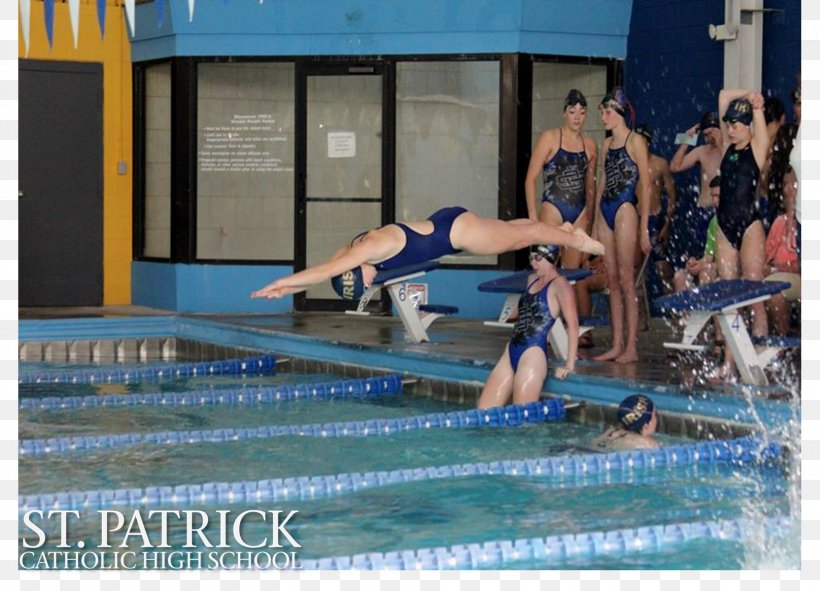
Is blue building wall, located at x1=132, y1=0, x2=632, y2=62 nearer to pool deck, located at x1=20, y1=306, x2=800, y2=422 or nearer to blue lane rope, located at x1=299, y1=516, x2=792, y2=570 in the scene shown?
pool deck, located at x1=20, y1=306, x2=800, y2=422

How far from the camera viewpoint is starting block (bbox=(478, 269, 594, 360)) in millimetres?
9117

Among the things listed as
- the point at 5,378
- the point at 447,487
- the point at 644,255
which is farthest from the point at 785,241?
the point at 5,378

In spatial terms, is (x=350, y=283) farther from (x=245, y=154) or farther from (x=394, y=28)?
(x=245, y=154)

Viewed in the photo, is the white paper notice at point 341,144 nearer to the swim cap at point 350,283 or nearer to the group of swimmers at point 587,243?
the group of swimmers at point 587,243

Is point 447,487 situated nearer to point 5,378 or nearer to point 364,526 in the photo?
point 364,526

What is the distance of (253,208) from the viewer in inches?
531

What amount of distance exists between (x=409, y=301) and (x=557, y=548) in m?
5.21

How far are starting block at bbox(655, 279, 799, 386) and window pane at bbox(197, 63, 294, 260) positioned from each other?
6.11m

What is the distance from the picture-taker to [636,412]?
7234 mm

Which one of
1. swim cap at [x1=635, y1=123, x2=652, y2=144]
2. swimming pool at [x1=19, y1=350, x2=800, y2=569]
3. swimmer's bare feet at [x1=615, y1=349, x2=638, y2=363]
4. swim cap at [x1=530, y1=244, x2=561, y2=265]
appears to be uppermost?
swim cap at [x1=635, y1=123, x2=652, y2=144]

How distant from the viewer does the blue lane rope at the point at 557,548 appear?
16.0 ft

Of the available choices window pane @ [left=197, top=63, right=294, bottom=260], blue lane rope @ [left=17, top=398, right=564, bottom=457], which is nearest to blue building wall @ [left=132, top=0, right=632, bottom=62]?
window pane @ [left=197, top=63, right=294, bottom=260]

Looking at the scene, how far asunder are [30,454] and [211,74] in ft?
22.1

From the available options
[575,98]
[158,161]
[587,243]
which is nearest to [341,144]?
[158,161]
